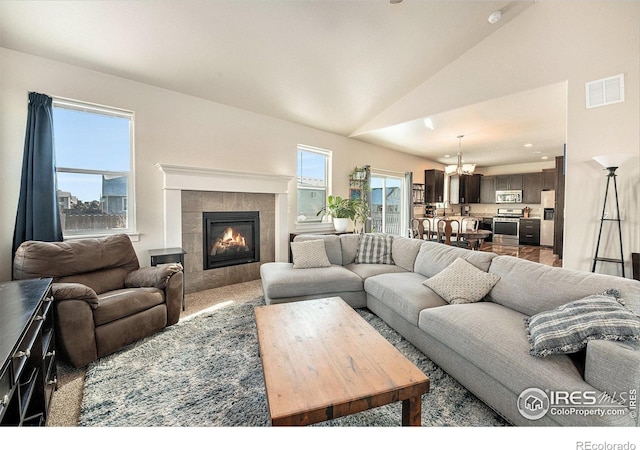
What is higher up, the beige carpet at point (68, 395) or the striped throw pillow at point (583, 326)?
the striped throw pillow at point (583, 326)

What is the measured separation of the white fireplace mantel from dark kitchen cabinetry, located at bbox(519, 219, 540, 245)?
7.33 m

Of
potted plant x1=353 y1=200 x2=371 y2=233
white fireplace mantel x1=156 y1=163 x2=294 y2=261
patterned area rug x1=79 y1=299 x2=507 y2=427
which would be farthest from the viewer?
potted plant x1=353 y1=200 x2=371 y2=233

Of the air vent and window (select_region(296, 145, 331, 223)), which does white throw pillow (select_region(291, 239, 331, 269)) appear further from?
the air vent

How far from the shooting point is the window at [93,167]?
9.75 ft

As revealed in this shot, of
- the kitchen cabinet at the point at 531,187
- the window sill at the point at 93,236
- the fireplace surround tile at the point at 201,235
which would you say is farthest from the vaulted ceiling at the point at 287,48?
the kitchen cabinet at the point at 531,187

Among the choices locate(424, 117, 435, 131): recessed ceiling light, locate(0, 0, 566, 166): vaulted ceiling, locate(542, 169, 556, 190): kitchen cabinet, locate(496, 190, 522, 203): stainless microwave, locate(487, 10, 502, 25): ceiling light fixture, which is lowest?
locate(496, 190, 522, 203): stainless microwave

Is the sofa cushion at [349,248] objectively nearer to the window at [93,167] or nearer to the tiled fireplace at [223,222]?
the tiled fireplace at [223,222]

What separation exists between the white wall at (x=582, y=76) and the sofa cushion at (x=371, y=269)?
202cm

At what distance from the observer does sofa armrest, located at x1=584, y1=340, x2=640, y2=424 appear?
1131 mm

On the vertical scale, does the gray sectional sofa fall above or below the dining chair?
below

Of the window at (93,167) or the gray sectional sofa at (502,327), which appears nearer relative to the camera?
the gray sectional sofa at (502,327)

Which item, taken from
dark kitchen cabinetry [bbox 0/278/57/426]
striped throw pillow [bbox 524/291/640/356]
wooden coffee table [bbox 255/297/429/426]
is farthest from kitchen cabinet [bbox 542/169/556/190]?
dark kitchen cabinetry [bbox 0/278/57/426]
